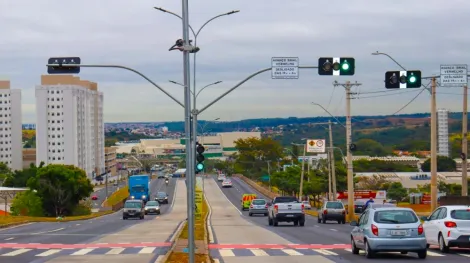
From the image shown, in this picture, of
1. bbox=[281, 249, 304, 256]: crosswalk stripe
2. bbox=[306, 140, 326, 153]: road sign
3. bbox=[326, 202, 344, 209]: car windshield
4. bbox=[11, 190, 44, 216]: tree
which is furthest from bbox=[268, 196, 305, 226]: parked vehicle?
bbox=[11, 190, 44, 216]: tree

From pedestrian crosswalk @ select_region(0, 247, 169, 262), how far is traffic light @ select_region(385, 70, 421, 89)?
1011cm

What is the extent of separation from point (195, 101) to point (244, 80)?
932 inches

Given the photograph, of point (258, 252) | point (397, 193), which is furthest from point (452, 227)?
point (397, 193)

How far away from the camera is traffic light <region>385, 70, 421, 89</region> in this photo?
103 feet

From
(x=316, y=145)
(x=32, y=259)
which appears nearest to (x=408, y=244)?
(x=32, y=259)

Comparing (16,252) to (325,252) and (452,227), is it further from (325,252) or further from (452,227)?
(452,227)

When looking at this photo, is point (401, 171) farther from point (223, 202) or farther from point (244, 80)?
point (244, 80)

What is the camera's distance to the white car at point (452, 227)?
25516 millimetres

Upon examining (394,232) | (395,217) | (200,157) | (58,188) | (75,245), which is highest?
(200,157)

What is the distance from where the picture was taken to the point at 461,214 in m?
25.8

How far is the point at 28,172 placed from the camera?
161500 mm

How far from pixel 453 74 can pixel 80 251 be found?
18.2m

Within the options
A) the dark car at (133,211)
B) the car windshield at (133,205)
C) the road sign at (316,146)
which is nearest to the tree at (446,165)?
the road sign at (316,146)

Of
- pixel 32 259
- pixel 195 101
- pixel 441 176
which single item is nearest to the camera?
pixel 32 259
